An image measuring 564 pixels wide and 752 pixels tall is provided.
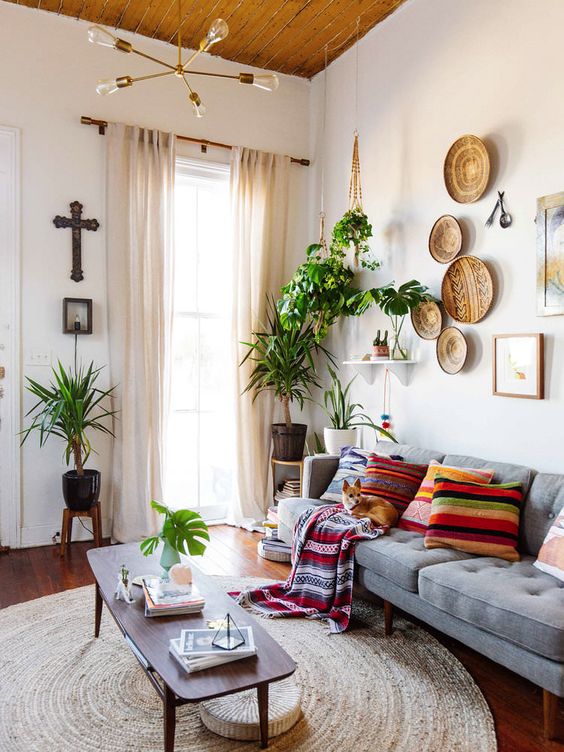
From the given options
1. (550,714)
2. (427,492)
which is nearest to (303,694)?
(550,714)

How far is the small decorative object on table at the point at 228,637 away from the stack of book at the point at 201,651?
0.5 inches

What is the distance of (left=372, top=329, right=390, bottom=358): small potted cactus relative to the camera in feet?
13.1

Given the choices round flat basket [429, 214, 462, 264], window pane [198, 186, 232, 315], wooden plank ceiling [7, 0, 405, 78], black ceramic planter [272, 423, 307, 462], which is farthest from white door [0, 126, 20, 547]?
round flat basket [429, 214, 462, 264]

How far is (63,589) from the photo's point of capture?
3414 millimetres

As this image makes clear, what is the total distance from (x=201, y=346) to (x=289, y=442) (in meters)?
1.01

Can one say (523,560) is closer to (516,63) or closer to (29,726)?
(29,726)

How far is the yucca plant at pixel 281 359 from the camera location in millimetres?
4535

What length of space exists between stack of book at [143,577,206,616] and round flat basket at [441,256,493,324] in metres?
2.12

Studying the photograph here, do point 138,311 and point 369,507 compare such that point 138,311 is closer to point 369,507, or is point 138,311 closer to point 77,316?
point 77,316

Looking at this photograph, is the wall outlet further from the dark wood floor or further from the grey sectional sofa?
the grey sectional sofa

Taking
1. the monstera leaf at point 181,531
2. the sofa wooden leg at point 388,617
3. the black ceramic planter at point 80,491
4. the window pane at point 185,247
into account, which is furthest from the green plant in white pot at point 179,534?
the window pane at point 185,247

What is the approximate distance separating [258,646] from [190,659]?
24 centimetres

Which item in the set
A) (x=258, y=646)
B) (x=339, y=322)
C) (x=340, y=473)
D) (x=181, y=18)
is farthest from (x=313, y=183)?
(x=258, y=646)

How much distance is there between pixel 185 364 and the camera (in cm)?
472
